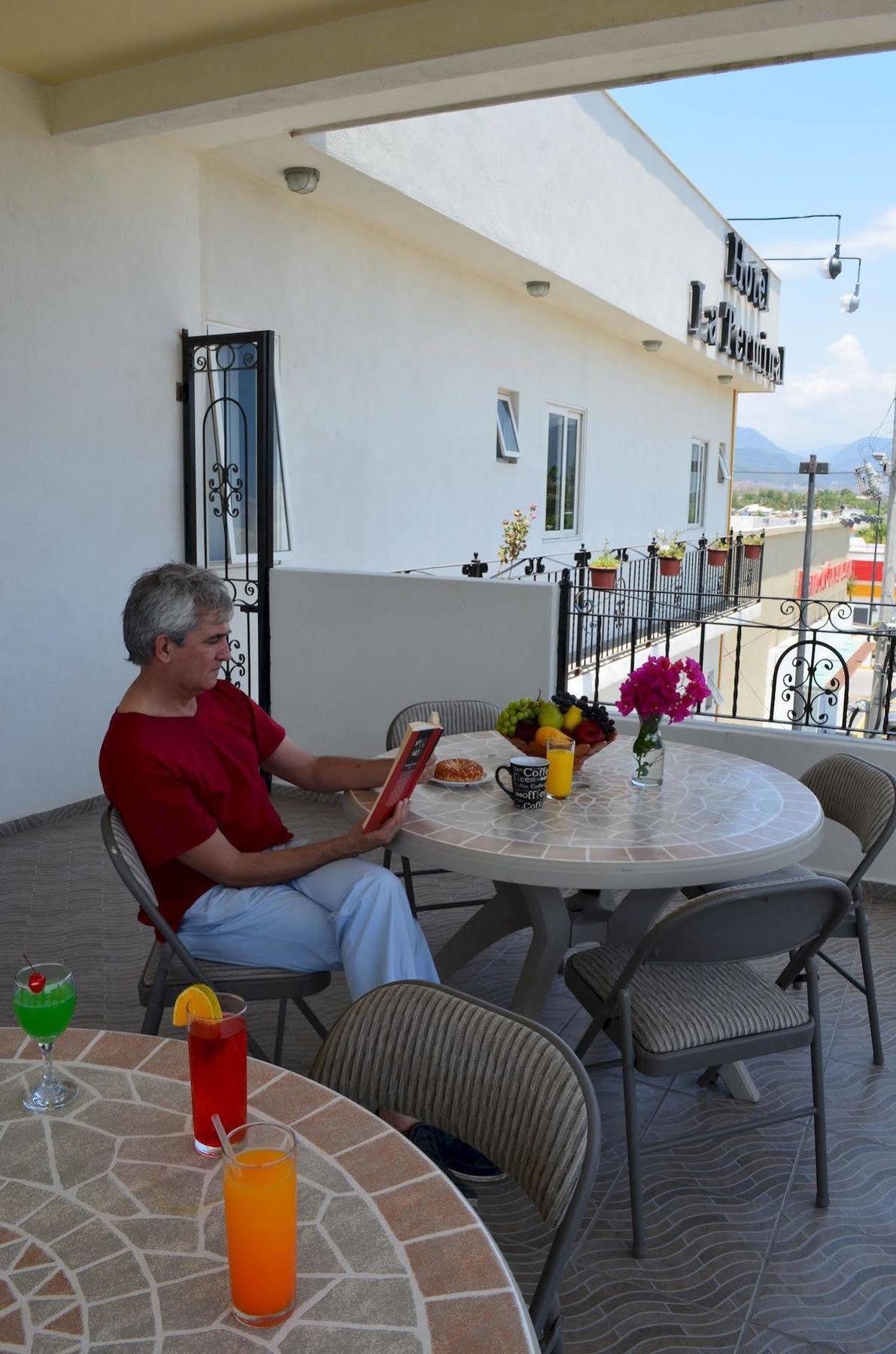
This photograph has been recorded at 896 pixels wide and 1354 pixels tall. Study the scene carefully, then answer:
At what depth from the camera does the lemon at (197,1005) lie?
124 centimetres

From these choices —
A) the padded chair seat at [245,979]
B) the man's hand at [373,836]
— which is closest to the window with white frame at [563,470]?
the man's hand at [373,836]

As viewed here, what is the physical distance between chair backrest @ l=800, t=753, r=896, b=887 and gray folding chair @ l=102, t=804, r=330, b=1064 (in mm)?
1439

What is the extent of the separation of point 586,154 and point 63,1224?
920 centimetres

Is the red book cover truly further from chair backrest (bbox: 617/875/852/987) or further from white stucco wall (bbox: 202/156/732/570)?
white stucco wall (bbox: 202/156/732/570)

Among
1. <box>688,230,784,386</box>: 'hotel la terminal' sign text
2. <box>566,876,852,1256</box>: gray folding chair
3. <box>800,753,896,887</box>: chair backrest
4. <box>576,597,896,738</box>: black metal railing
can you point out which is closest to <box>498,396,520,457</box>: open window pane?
<box>576,597,896,738</box>: black metal railing

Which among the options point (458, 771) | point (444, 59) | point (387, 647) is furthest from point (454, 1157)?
point (444, 59)

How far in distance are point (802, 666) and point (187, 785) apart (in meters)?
4.44

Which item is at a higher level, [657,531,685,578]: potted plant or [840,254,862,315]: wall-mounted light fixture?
[840,254,862,315]: wall-mounted light fixture

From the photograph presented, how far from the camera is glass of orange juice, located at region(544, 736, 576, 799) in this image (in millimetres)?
2705

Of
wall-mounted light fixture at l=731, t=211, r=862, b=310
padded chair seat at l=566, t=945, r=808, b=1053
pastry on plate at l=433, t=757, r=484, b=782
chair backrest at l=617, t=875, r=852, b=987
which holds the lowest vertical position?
padded chair seat at l=566, t=945, r=808, b=1053

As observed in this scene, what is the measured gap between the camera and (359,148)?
550 cm

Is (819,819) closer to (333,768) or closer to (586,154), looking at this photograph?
(333,768)

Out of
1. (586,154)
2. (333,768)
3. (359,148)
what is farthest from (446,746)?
(586,154)

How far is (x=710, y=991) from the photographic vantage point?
7.55 feet
